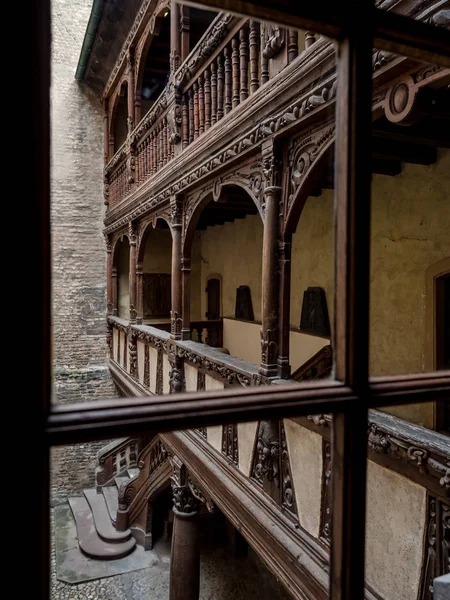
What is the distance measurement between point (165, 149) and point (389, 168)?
3.24m

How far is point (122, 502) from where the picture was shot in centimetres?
901

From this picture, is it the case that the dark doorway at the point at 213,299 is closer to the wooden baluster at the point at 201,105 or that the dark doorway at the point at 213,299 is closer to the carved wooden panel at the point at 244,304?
the carved wooden panel at the point at 244,304

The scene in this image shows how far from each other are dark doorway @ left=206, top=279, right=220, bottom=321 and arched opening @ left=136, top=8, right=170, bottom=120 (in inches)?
176

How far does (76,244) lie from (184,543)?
776cm

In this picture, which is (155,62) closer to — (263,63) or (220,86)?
(220,86)

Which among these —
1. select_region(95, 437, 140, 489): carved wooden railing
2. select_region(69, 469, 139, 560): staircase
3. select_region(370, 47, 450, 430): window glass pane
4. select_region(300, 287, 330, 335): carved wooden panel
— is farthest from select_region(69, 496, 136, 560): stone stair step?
select_region(370, 47, 450, 430): window glass pane

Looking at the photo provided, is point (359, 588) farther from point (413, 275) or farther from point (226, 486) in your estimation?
point (413, 275)

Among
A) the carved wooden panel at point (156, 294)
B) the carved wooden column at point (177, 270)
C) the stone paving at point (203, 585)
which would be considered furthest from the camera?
the carved wooden panel at point (156, 294)

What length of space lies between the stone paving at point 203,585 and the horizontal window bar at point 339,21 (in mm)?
8202

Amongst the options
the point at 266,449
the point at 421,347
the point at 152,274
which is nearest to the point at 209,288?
the point at 152,274

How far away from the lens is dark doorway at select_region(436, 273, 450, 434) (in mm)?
5141

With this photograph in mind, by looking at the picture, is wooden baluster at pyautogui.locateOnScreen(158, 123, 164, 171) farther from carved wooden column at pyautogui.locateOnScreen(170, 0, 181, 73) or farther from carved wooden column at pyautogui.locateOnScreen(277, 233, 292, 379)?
carved wooden column at pyautogui.locateOnScreen(277, 233, 292, 379)

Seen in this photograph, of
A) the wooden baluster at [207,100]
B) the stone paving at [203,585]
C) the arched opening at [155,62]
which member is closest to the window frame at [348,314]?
the wooden baluster at [207,100]

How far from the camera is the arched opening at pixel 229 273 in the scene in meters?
9.59
